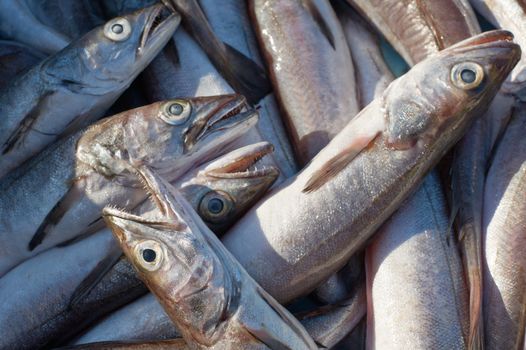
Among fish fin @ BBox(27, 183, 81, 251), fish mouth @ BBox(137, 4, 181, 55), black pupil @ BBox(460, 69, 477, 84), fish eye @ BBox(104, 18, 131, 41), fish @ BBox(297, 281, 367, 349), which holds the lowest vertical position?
fish @ BBox(297, 281, 367, 349)

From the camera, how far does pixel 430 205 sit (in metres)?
3.36

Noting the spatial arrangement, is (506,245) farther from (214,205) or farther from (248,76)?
(248,76)

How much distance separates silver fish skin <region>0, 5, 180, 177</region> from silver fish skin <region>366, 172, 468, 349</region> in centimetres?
169

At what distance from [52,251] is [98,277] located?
33cm

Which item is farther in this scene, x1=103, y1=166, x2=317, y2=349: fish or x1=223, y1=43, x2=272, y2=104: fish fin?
x1=223, y1=43, x2=272, y2=104: fish fin

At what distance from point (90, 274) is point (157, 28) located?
1.42 meters

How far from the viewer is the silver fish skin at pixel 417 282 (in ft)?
10.1

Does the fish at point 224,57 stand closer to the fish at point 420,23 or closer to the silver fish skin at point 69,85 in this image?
the silver fish skin at point 69,85

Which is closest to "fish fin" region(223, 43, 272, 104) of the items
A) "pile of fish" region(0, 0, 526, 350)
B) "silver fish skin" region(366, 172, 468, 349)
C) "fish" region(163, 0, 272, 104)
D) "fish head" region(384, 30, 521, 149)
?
"fish" region(163, 0, 272, 104)

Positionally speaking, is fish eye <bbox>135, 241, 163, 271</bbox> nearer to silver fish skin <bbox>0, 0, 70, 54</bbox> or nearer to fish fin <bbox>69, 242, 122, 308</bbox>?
fish fin <bbox>69, 242, 122, 308</bbox>

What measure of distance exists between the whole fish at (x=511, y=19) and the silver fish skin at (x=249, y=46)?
1324mm

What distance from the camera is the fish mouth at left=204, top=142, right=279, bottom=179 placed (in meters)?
3.22

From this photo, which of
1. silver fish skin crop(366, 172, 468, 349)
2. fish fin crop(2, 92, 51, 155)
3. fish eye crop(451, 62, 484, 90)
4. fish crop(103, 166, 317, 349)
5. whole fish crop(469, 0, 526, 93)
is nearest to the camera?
fish crop(103, 166, 317, 349)

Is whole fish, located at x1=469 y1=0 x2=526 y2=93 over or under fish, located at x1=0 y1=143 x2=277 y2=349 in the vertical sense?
under
